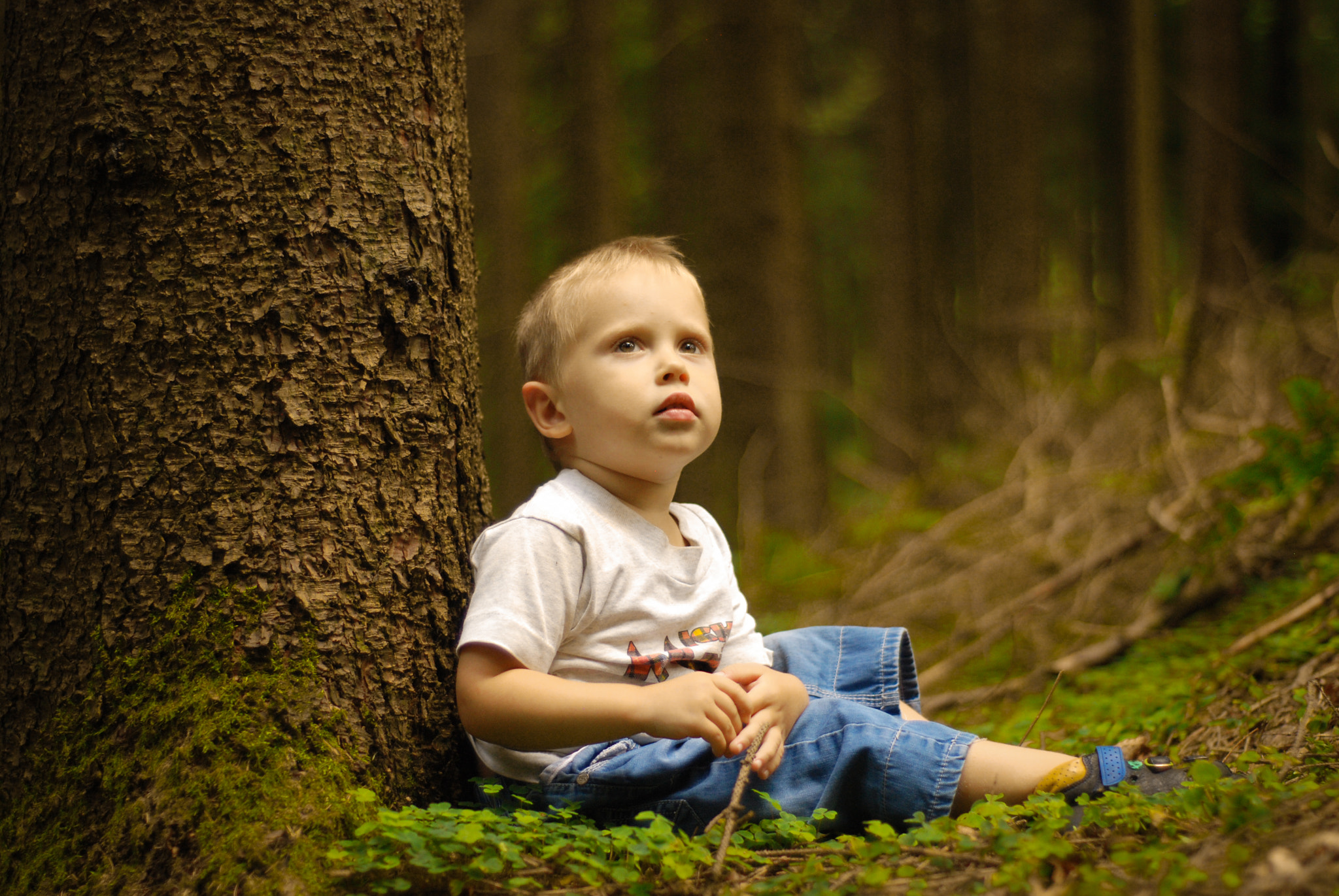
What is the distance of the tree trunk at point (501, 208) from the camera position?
8086mm

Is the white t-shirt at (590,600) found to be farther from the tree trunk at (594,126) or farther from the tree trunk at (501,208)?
the tree trunk at (594,126)

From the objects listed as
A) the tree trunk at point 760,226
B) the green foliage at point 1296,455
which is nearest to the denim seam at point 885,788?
the green foliage at point 1296,455

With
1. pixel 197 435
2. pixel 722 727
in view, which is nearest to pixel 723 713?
pixel 722 727

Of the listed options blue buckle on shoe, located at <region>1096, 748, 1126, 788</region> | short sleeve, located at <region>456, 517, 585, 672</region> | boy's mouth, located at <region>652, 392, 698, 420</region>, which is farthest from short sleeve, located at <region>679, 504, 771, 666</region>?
blue buckle on shoe, located at <region>1096, 748, 1126, 788</region>

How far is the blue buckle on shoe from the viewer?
2.09m

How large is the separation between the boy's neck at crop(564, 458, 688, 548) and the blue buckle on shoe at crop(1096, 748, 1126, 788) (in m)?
1.09

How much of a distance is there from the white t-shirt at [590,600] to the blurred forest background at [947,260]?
247cm

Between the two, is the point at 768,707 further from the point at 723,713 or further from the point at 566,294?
the point at 566,294

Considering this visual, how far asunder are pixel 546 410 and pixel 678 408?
0.36 m

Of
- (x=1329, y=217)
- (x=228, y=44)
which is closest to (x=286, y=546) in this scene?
(x=228, y=44)

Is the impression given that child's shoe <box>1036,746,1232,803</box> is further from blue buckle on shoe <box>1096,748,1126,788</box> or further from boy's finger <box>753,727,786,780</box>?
boy's finger <box>753,727,786,780</box>

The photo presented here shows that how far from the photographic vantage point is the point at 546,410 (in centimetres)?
243

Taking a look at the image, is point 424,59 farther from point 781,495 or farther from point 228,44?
point 781,495

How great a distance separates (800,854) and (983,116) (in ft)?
38.7
